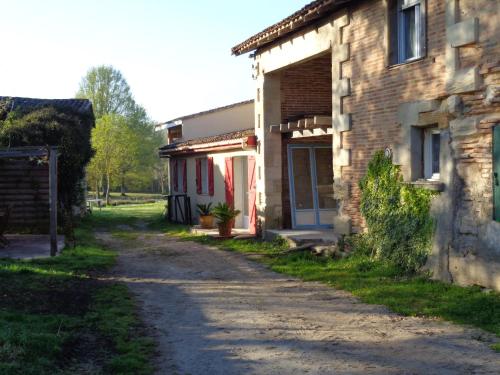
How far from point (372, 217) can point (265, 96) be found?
5.62 meters

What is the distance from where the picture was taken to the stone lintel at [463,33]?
784 centimetres

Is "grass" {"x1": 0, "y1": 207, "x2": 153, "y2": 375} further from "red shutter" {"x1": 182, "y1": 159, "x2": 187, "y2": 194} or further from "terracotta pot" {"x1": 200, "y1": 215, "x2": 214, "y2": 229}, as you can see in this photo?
"red shutter" {"x1": 182, "y1": 159, "x2": 187, "y2": 194}

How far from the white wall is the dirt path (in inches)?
515

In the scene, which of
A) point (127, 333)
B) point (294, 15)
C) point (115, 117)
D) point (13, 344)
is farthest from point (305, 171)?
point (115, 117)

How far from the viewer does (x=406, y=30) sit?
9.77 metres

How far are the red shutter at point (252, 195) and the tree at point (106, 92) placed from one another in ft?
123

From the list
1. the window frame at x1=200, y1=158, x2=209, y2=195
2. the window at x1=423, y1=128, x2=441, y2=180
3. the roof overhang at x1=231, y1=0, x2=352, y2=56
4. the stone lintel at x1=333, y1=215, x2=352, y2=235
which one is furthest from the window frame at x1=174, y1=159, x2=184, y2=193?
the window at x1=423, y1=128, x2=441, y2=180

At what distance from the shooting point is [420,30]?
30.6ft

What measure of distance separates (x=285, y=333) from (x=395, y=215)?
13.3 feet

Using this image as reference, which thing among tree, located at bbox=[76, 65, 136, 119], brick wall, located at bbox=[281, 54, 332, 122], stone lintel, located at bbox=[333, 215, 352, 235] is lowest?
stone lintel, located at bbox=[333, 215, 352, 235]

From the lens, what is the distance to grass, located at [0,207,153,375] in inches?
200

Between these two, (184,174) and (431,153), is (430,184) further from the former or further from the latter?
(184,174)

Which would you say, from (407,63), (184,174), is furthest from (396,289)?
(184,174)

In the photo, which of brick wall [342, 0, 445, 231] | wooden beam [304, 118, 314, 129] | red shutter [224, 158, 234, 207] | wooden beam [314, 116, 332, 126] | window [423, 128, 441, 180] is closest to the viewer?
brick wall [342, 0, 445, 231]
